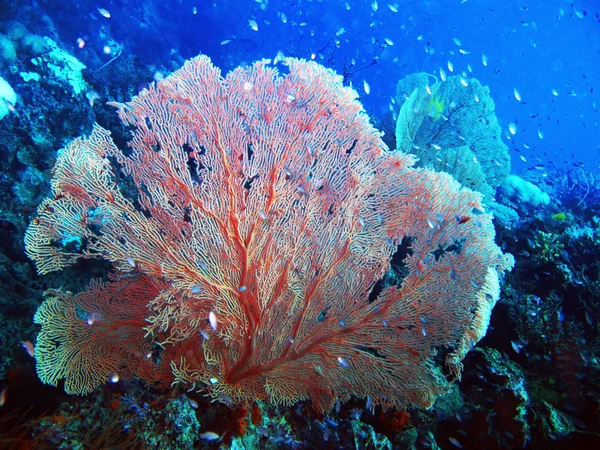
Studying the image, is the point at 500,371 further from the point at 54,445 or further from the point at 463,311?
the point at 54,445

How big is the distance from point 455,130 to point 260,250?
25.5ft

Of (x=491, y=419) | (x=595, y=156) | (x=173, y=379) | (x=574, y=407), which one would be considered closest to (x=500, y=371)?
(x=491, y=419)

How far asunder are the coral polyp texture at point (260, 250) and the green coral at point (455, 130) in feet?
13.0

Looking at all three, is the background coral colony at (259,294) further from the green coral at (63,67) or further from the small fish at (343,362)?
the green coral at (63,67)

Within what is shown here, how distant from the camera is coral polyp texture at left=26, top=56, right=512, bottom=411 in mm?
3092

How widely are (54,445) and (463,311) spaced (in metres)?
3.99

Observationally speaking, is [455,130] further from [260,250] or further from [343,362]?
[343,362]

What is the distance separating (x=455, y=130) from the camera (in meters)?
8.80

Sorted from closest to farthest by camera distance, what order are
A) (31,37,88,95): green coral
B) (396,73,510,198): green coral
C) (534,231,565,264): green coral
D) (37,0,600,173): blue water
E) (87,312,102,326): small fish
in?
(87,312,102,326): small fish < (534,231,565,264): green coral < (396,73,510,198): green coral < (31,37,88,95): green coral < (37,0,600,173): blue water

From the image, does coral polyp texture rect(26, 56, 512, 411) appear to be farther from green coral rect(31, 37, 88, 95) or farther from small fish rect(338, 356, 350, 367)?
green coral rect(31, 37, 88, 95)

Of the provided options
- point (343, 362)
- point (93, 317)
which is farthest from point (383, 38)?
point (93, 317)

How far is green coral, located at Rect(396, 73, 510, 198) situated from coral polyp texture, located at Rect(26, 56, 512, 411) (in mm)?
3974

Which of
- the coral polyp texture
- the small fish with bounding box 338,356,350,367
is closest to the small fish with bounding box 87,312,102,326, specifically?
the coral polyp texture

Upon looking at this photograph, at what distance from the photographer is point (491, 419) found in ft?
11.3
